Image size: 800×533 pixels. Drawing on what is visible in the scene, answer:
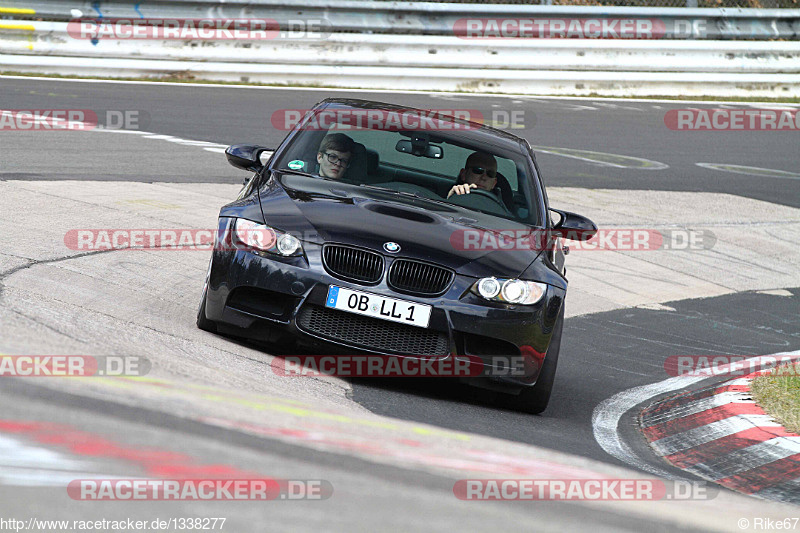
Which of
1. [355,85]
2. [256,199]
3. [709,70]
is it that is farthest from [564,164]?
[256,199]

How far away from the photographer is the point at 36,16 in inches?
699

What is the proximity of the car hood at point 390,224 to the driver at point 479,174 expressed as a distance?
17.6 inches

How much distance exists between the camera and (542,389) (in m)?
5.57

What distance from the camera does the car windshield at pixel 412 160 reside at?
6.47m

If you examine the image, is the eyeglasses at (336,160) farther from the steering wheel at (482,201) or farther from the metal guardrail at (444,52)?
the metal guardrail at (444,52)

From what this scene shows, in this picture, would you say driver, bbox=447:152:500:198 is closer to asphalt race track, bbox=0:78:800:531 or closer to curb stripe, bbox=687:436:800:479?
asphalt race track, bbox=0:78:800:531

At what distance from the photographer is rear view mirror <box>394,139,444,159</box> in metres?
6.56

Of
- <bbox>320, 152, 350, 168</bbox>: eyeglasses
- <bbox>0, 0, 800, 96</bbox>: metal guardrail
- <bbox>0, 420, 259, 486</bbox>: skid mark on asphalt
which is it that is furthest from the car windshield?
<bbox>0, 0, 800, 96</bbox>: metal guardrail

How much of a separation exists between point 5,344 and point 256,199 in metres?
2.13

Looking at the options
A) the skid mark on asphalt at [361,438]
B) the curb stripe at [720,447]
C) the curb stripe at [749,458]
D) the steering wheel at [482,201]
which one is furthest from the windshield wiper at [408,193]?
the skid mark on asphalt at [361,438]

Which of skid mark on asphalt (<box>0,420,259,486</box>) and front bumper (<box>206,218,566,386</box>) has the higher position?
skid mark on asphalt (<box>0,420,259,486</box>)

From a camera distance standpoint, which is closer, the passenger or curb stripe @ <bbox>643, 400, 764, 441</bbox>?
curb stripe @ <bbox>643, 400, 764, 441</bbox>

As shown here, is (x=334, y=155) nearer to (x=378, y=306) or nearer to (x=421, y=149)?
(x=421, y=149)

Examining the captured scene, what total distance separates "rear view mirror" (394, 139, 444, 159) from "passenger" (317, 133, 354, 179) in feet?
1.01
